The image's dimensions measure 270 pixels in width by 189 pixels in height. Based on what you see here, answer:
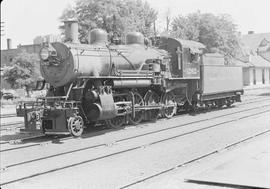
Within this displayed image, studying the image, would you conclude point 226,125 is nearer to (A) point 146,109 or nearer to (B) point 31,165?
(A) point 146,109

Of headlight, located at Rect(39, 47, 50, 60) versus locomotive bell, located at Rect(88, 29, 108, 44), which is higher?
locomotive bell, located at Rect(88, 29, 108, 44)

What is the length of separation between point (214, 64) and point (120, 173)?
1481cm

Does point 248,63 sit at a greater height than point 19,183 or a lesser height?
greater

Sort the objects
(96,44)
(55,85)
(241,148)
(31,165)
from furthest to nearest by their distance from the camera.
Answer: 1. (96,44)
2. (55,85)
3. (241,148)
4. (31,165)

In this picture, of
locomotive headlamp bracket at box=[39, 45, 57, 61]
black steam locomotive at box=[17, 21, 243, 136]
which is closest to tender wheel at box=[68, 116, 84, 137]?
black steam locomotive at box=[17, 21, 243, 136]

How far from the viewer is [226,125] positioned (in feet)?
48.6

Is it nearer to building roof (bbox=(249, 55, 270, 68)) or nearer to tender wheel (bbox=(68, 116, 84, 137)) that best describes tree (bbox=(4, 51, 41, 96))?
tender wheel (bbox=(68, 116, 84, 137))

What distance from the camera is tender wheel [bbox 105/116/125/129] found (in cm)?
1486

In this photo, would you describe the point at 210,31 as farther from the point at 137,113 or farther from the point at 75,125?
the point at 75,125

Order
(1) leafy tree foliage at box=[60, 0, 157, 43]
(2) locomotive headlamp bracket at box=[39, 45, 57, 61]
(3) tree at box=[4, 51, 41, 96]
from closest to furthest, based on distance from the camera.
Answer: (2) locomotive headlamp bracket at box=[39, 45, 57, 61], (1) leafy tree foliage at box=[60, 0, 157, 43], (3) tree at box=[4, 51, 41, 96]

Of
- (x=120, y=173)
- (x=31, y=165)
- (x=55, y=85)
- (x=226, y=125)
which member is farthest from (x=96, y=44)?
(x=120, y=173)

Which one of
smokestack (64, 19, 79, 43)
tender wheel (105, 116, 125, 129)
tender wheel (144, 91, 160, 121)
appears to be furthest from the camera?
tender wheel (144, 91, 160, 121)

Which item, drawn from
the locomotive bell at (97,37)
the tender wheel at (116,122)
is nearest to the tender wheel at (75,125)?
the tender wheel at (116,122)

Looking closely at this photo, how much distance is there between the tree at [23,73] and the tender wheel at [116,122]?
28.6m
